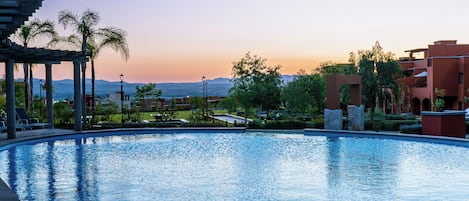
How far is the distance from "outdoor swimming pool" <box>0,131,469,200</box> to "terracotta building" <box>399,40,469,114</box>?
789 inches

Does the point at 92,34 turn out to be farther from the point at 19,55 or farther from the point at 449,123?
the point at 449,123

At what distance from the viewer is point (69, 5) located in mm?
22312

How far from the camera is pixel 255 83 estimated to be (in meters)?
27.3

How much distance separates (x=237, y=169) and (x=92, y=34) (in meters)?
12.9

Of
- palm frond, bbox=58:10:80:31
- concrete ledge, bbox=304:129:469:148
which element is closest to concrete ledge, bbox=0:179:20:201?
concrete ledge, bbox=304:129:469:148

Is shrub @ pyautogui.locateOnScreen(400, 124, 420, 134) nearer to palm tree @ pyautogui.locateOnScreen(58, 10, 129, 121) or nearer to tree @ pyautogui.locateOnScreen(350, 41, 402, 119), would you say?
tree @ pyautogui.locateOnScreen(350, 41, 402, 119)

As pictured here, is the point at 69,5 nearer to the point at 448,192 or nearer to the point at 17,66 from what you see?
the point at 17,66

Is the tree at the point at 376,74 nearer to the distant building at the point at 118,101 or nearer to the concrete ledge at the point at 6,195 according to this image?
the distant building at the point at 118,101

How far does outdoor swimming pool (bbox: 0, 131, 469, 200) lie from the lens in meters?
9.34

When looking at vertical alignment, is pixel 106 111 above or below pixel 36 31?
below

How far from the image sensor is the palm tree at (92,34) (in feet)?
72.0

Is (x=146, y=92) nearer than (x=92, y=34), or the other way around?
(x=92, y=34)

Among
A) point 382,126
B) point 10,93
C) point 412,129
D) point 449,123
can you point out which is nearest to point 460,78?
point 382,126

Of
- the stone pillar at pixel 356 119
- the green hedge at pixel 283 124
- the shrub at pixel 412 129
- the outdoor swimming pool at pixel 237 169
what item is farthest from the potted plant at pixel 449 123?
the green hedge at pixel 283 124
